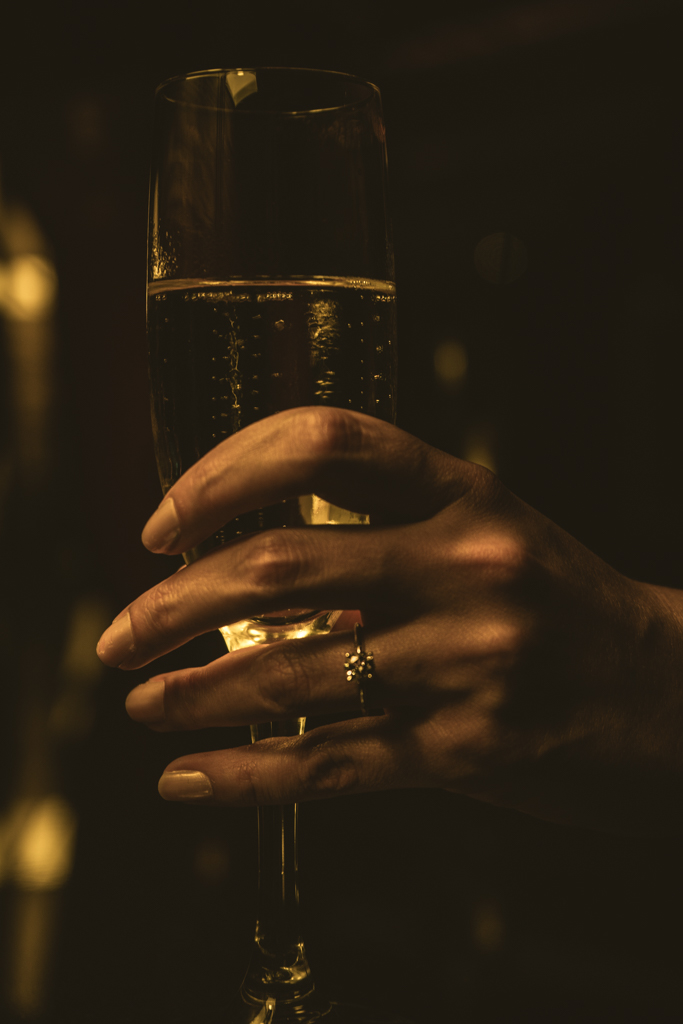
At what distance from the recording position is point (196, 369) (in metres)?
0.55

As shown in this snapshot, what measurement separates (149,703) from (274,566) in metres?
0.19

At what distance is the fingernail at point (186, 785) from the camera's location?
0.59m

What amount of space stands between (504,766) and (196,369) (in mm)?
348

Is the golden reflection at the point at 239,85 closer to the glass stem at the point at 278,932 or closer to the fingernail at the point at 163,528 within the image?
the fingernail at the point at 163,528

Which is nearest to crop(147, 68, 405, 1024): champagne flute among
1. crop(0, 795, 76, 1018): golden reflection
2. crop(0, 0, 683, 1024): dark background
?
crop(0, 795, 76, 1018): golden reflection

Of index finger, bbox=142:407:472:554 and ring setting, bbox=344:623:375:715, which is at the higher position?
index finger, bbox=142:407:472:554

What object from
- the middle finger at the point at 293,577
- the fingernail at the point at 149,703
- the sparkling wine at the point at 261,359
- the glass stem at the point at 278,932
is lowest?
the glass stem at the point at 278,932

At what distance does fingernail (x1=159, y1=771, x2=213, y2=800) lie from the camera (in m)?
0.59

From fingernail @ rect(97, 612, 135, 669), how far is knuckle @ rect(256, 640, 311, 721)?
0.31 ft

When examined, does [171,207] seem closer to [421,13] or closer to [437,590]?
Answer: [437,590]

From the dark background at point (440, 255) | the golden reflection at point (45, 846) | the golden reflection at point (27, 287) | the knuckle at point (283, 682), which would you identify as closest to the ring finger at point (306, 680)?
the knuckle at point (283, 682)

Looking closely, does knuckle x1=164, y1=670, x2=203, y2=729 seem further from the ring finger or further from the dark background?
the dark background

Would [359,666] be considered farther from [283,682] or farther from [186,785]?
[186,785]

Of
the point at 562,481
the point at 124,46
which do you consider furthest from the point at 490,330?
the point at 124,46
